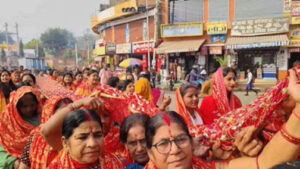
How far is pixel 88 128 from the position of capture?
6.24 ft

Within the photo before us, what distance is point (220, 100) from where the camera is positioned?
11.3 ft

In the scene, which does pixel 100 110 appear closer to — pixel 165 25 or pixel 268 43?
pixel 268 43

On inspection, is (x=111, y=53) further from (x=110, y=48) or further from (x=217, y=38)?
(x=217, y=38)

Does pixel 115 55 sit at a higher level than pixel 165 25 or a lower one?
lower

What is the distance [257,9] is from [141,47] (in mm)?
10240

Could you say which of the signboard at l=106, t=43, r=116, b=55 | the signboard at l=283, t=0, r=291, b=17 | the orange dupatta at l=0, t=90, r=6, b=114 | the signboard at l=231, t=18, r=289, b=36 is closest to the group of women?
the orange dupatta at l=0, t=90, r=6, b=114

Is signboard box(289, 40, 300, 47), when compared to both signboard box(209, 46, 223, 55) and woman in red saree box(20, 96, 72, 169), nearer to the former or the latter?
signboard box(209, 46, 223, 55)

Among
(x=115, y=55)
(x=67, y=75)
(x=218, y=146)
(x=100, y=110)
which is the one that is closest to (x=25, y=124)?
(x=100, y=110)

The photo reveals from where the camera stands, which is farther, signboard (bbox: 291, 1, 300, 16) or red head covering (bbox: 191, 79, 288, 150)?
signboard (bbox: 291, 1, 300, 16)

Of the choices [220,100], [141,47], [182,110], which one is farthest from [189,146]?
[141,47]

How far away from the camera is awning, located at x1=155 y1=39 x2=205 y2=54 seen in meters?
19.3

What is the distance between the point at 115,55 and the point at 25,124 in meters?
27.0

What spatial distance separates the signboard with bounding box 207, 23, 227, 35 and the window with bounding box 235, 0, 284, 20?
1042 millimetres

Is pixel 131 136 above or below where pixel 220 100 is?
below
